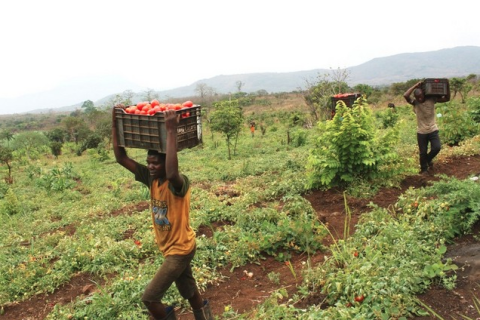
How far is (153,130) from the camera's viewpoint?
3092 millimetres

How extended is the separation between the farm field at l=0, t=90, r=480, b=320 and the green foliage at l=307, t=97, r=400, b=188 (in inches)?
9.7

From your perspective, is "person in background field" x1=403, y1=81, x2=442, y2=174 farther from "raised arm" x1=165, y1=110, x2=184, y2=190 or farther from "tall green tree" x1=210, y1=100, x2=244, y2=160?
"tall green tree" x1=210, y1=100, x2=244, y2=160

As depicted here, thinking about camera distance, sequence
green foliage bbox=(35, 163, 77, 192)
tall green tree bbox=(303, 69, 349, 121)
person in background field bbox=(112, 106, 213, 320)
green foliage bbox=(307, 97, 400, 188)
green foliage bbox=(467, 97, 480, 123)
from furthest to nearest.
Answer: tall green tree bbox=(303, 69, 349, 121)
green foliage bbox=(35, 163, 77, 192)
green foliage bbox=(467, 97, 480, 123)
green foliage bbox=(307, 97, 400, 188)
person in background field bbox=(112, 106, 213, 320)

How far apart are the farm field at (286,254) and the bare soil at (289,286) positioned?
1 centimetres

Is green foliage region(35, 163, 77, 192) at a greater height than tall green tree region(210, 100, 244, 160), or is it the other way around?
tall green tree region(210, 100, 244, 160)

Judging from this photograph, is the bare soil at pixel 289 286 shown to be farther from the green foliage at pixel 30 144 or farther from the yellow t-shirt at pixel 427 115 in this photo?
the green foliage at pixel 30 144

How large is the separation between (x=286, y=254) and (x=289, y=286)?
88 cm

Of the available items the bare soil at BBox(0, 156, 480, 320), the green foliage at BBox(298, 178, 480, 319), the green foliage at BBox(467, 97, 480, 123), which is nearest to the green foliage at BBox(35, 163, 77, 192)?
the bare soil at BBox(0, 156, 480, 320)

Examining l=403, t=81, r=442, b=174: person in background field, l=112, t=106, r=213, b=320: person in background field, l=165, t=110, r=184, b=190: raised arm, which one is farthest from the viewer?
l=403, t=81, r=442, b=174: person in background field

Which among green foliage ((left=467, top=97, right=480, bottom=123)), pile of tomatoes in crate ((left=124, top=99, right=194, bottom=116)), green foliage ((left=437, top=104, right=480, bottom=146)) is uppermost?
pile of tomatoes in crate ((left=124, top=99, right=194, bottom=116))

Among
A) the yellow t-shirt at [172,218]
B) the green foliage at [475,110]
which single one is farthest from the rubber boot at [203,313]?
the green foliage at [475,110]

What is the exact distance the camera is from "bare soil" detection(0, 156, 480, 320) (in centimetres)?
312

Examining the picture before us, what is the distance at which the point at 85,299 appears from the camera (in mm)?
4332

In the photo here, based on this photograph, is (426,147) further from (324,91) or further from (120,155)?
(324,91)
